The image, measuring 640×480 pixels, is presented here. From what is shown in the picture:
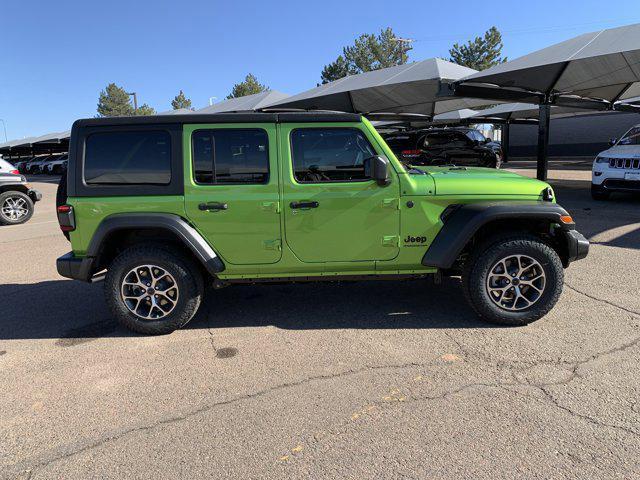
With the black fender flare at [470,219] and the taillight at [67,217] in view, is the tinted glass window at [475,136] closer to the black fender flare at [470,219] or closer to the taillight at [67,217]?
the black fender flare at [470,219]

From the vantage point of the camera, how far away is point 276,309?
14.8 ft

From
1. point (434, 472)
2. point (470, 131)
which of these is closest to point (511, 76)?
point (470, 131)

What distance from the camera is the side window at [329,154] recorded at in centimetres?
384

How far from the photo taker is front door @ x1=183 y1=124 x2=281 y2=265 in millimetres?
3797

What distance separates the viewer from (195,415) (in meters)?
2.80

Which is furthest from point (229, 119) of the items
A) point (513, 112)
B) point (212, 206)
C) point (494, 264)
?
→ point (513, 112)

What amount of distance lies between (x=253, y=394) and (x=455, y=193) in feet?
7.46

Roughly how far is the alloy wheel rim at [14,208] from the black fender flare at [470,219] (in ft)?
35.8

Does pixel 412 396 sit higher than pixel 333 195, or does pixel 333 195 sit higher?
pixel 333 195

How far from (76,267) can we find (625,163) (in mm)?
10561

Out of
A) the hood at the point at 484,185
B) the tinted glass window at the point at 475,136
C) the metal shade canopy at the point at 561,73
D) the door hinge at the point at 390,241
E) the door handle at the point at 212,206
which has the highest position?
the metal shade canopy at the point at 561,73

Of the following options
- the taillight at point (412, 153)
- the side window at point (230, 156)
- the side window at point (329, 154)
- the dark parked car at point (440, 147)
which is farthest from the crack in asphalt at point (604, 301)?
the taillight at point (412, 153)

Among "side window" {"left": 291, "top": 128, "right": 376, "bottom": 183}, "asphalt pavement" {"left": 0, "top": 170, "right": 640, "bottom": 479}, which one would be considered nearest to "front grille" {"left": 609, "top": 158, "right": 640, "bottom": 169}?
"asphalt pavement" {"left": 0, "top": 170, "right": 640, "bottom": 479}

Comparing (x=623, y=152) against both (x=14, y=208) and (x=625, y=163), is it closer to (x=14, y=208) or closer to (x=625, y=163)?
(x=625, y=163)
